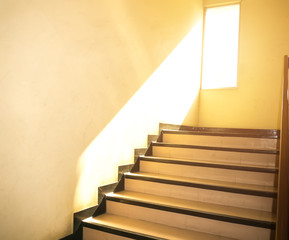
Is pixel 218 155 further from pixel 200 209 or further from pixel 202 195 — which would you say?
pixel 200 209

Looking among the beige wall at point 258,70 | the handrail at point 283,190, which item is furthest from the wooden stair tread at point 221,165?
the beige wall at point 258,70

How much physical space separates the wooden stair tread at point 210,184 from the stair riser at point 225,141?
2.40 feet

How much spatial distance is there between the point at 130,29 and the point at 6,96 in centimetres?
181

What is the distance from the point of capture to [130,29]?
3.17 m

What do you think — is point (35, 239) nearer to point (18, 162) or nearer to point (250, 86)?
point (18, 162)

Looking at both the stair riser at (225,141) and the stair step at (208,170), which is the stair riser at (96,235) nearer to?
the stair step at (208,170)

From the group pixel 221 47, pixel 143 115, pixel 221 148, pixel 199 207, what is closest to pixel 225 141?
pixel 221 148

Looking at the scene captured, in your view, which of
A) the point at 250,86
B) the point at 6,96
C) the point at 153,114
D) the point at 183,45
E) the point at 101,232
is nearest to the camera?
the point at 6,96

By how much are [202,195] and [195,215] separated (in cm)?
35

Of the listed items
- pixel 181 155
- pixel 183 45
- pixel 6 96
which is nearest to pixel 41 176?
pixel 6 96

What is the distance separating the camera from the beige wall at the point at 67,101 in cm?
189

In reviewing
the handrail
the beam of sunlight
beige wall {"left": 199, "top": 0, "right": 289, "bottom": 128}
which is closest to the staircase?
the beam of sunlight

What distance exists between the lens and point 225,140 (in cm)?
337

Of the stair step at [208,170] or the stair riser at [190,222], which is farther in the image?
the stair step at [208,170]
